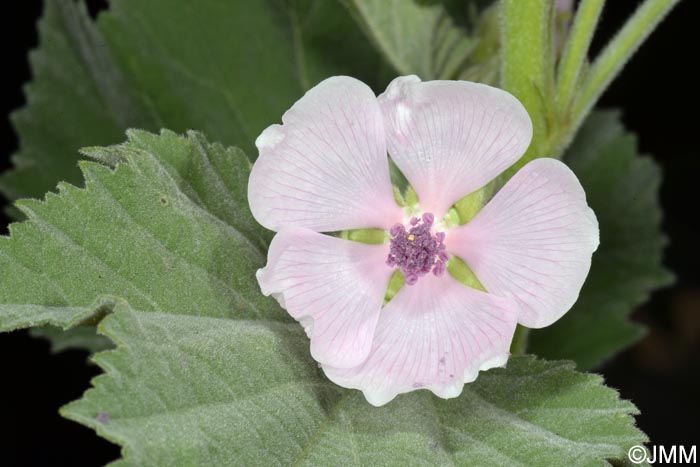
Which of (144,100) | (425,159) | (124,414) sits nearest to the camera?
(124,414)

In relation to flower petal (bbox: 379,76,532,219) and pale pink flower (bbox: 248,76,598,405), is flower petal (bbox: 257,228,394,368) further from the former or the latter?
flower petal (bbox: 379,76,532,219)

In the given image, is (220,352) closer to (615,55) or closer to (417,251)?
(417,251)

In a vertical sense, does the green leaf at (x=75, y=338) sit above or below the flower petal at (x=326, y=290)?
below

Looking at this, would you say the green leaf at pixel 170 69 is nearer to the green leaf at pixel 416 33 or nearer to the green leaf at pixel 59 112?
the green leaf at pixel 59 112

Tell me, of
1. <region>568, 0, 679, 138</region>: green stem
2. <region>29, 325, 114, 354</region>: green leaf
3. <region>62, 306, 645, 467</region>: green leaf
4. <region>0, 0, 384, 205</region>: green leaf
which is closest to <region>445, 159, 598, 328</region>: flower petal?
<region>62, 306, 645, 467</region>: green leaf

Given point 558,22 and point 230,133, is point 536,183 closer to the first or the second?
point 558,22

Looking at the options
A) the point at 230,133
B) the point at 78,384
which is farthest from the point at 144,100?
the point at 78,384

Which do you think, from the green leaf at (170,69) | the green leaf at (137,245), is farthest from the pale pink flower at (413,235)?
the green leaf at (170,69)
